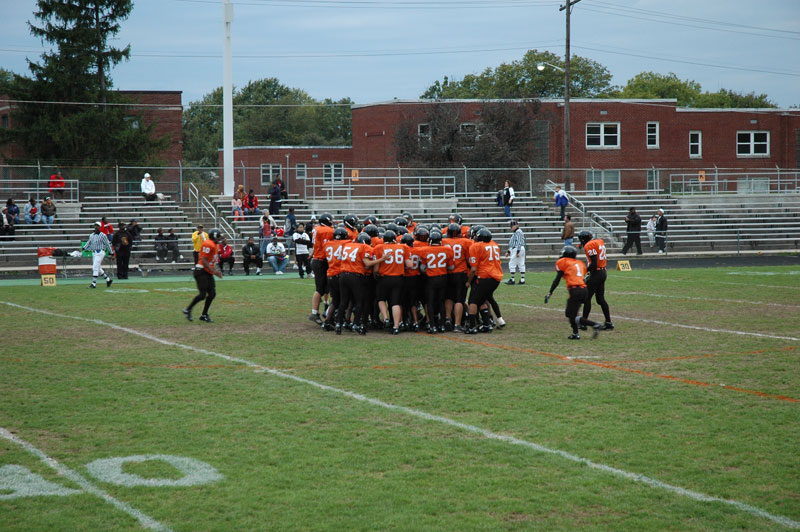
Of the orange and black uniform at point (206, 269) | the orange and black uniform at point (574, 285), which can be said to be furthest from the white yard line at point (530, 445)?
the orange and black uniform at point (574, 285)

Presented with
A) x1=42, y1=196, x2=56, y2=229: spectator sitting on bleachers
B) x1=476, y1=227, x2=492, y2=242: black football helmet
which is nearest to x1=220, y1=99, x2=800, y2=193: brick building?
x1=42, y1=196, x2=56, y2=229: spectator sitting on bleachers

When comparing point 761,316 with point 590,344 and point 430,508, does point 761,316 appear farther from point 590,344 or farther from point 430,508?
point 430,508

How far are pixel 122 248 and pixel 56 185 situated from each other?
9369mm

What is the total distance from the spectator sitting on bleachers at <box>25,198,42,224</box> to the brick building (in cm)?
1708

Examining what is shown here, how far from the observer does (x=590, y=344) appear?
12.5 metres

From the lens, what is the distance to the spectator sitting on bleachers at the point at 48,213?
97.7 feet

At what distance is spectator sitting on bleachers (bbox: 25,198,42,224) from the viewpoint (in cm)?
2952

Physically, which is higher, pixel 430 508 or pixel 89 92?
pixel 89 92

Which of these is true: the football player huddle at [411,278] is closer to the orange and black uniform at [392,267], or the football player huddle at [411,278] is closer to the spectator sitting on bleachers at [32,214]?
the orange and black uniform at [392,267]

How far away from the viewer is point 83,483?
6105 millimetres

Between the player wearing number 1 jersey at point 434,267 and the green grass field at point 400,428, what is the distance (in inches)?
30.5

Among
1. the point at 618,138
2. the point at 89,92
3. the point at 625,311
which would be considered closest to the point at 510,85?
the point at 618,138

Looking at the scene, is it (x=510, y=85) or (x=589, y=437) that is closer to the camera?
(x=589, y=437)

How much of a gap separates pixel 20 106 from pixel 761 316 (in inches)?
1598
